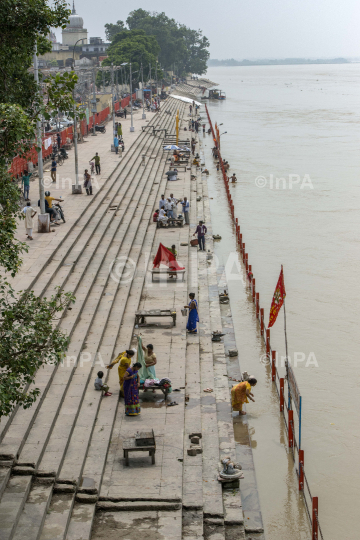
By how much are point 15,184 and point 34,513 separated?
13.7ft

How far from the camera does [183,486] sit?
9125 millimetres

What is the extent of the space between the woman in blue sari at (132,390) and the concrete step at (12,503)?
2566 mm

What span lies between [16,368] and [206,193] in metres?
29.4

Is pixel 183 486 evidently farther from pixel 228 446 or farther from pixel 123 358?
pixel 123 358

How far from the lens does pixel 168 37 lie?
421 feet

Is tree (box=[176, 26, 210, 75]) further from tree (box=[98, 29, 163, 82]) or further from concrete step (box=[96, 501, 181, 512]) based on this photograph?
concrete step (box=[96, 501, 181, 512])

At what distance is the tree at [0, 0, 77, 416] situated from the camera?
6.93m

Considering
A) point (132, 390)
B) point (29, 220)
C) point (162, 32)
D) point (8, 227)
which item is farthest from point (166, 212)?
point (162, 32)

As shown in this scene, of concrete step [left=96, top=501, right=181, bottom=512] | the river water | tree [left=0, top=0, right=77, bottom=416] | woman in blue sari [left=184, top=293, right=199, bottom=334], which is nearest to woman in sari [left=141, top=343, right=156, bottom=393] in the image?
the river water

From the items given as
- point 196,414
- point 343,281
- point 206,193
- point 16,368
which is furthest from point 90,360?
point 206,193

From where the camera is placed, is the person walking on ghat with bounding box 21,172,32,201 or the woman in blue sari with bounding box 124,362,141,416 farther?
the person walking on ghat with bounding box 21,172,32,201

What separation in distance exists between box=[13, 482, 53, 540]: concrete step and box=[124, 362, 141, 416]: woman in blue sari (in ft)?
8.08

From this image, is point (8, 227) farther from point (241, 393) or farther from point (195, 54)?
point (195, 54)

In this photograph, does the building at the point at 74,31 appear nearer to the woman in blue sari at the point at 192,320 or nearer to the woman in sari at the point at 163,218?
the woman in sari at the point at 163,218
